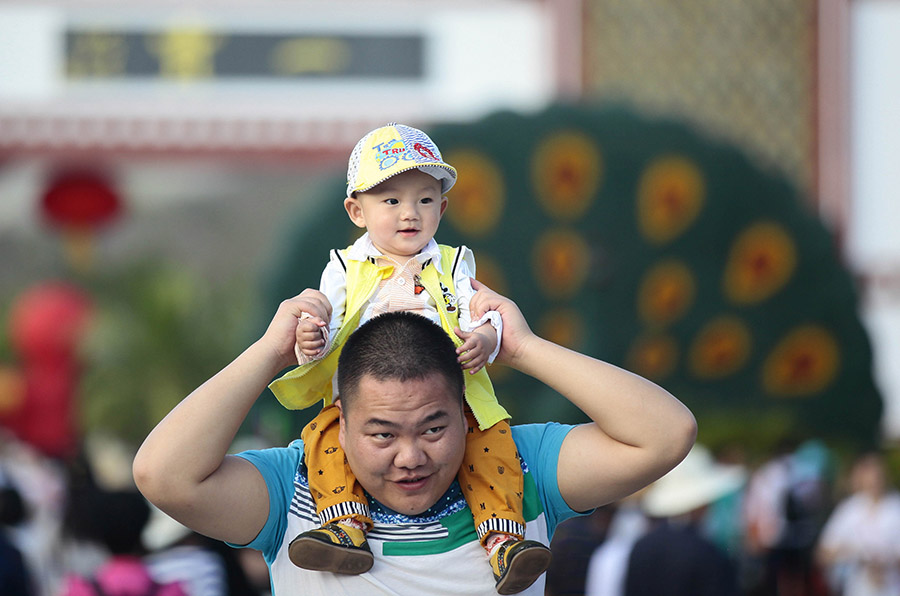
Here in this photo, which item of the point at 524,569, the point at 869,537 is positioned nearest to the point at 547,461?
the point at 524,569

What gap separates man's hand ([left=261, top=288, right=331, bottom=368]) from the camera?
7.42 ft

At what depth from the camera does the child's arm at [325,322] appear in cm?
225

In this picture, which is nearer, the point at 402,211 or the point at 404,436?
the point at 404,436

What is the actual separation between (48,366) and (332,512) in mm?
12622

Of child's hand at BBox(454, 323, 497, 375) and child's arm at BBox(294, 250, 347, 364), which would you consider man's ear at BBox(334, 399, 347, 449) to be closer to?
child's arm at BBox(294, 250, 347, 364)

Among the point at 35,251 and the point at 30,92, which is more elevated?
the point at 30,92

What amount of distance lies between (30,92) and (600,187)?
6792 millimetres

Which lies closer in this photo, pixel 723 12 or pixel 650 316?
pixel 650 316

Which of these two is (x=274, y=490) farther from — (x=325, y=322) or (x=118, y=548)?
(x=118, y=548)

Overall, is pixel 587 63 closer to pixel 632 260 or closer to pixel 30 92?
pixel 632 260

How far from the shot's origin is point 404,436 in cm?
222

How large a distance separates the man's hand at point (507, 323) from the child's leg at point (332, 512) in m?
0.35

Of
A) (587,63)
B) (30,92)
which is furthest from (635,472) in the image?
(30,92)

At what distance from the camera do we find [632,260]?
10.1 metres
